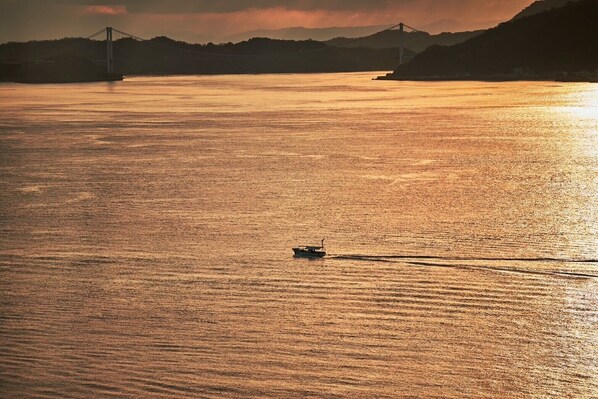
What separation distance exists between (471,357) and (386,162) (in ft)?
42.6

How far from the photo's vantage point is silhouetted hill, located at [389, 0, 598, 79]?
2501 inches

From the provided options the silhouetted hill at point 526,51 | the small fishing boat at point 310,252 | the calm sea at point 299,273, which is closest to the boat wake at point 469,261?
the calm sea at point 299,273

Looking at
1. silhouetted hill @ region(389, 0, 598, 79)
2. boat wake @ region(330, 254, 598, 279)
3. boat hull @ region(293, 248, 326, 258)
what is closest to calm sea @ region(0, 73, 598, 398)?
boat wake @ region(330, 254, 598, 279)

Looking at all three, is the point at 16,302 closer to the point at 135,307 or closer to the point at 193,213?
the point at 135,307

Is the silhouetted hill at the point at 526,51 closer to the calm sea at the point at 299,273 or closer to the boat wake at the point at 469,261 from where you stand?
the calm sea at the point at 299,273

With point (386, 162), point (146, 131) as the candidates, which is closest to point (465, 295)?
point (386, 162)

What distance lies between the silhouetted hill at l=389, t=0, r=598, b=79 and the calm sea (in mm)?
42134

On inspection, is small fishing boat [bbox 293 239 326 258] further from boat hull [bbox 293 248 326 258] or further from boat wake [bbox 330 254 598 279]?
boat wake [bbox 330 254 598 279]

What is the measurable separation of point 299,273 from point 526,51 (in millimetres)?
58411

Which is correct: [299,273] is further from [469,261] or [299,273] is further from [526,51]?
[526,51]

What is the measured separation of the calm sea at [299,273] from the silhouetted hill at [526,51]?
42134 millimetres

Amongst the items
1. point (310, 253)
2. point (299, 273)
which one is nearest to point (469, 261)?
point (310, 253)

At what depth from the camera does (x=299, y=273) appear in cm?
1047

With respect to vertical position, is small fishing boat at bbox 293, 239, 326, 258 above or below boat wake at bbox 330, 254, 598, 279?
above
